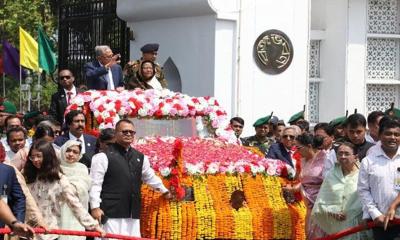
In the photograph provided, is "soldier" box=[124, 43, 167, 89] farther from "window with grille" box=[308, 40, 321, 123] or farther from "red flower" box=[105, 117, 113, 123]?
"window with grille" box=[308, 40, 321, 123]

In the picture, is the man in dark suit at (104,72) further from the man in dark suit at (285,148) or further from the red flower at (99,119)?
the man in dark suit at (285,148)

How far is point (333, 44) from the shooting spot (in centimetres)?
1997

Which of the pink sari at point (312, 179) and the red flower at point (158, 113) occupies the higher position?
the red flower at point (158, 113)

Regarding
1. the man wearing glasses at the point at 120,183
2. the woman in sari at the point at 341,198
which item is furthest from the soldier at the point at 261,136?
the man wearing glasses at the point at 120,183

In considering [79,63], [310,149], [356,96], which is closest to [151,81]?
[310,149]

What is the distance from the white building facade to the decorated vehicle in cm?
378

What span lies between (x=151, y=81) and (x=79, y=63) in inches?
294

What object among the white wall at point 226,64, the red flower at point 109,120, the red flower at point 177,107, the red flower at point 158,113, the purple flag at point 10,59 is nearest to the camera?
the red flower at point 109,120

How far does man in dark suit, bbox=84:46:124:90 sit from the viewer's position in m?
16.1

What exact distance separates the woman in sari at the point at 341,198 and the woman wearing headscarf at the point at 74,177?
244cm

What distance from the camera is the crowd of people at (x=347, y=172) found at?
11.3 metres

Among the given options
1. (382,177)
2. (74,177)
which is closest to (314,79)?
(74,177)

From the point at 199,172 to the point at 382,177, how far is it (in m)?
2.57

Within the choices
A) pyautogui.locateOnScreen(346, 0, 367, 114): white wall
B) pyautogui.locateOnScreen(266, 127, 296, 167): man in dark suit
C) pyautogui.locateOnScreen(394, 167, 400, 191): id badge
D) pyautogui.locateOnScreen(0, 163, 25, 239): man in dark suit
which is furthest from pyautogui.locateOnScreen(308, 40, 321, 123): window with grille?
pyautogui.locateOnScreen(0, 163, 25, 239): man in dark suit
